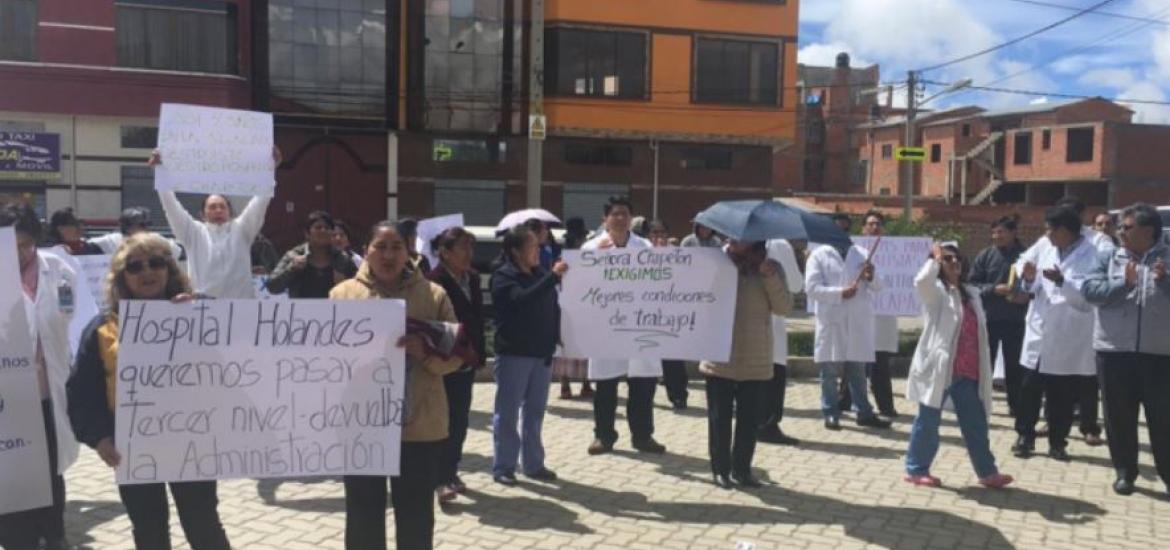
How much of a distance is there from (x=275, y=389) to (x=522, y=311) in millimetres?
2509

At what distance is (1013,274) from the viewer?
827 centimetres

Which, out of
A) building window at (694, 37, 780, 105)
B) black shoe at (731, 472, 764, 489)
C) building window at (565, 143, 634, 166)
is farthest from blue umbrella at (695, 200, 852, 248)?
building window at (694, 37, 780, 105)

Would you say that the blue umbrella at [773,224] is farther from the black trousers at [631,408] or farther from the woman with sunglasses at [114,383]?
the woman with sunglasses at [114,383]

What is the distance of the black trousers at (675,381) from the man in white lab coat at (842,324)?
4.65 ft

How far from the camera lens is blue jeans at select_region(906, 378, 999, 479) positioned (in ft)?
22.2

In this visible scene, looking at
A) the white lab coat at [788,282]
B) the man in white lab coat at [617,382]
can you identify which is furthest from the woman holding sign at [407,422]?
the white lab coat at [788,282]

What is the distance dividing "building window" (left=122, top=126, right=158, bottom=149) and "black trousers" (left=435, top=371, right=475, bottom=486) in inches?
965

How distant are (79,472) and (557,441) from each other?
145 inches

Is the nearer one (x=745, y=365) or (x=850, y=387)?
(x=745, y=365)

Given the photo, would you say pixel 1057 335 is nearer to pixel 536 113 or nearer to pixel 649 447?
pixel 649 447

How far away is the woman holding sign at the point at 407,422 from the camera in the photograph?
4.37 m

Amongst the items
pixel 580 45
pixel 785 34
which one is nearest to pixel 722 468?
pixel 580 45

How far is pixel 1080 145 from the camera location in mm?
56781

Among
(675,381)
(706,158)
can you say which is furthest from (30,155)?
(675,381)
